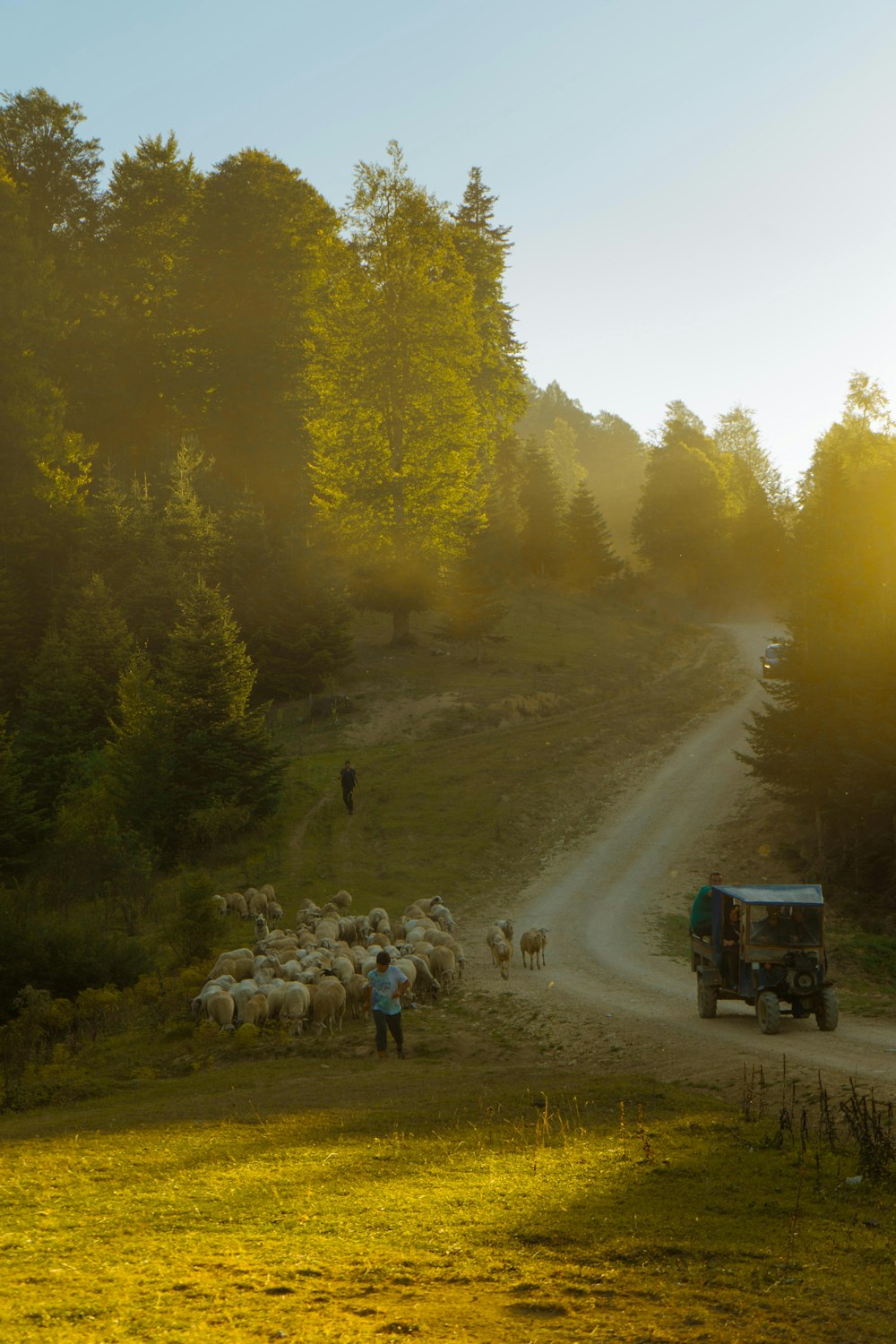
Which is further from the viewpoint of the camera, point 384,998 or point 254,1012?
point 254,1012

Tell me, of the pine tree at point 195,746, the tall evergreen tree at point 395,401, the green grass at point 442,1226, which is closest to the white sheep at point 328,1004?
the green grass at point 442,1226

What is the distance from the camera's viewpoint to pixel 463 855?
35.2 metres

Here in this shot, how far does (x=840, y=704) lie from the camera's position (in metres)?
31.8

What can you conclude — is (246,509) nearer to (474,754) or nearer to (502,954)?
(474,754)

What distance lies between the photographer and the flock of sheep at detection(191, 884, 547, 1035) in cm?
1998

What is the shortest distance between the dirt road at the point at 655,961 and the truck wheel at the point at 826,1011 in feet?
0.66

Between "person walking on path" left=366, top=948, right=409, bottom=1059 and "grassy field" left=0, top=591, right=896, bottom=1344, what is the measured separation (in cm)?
48

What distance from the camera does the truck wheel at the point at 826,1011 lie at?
58.9 ft

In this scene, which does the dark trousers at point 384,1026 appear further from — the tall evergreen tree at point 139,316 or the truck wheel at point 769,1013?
the tall evergreen tree at point 139,316

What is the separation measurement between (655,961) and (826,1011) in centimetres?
754

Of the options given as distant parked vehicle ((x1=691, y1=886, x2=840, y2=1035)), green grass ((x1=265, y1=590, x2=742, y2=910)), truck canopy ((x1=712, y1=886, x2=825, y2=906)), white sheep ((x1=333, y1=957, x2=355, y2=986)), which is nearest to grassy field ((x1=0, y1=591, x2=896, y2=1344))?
white sheep ((x1=333, y1=957, x2=355, y2=986))

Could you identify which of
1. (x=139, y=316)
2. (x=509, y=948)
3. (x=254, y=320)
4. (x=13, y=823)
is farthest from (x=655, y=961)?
(x=139, y=316)

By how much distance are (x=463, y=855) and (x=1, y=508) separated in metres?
31.2

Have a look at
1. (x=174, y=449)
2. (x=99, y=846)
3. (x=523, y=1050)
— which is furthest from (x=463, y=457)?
(x=523, y=1050)
